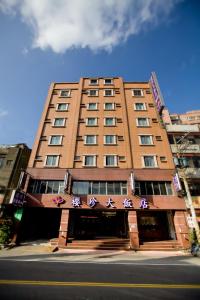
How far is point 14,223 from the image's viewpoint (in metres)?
18.6

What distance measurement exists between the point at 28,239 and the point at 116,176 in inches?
497

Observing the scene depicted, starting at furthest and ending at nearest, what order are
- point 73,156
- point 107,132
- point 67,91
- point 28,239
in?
point 67,91 → point 107,132 → point 73,156 → point 28,239

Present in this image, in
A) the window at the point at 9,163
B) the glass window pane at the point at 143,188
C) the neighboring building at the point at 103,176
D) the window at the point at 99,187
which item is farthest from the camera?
the window at the point at 9,163

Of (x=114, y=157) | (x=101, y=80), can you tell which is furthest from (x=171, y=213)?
(x=101, y=80)

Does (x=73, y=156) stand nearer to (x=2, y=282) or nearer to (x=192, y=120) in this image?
(x=2, y=282)

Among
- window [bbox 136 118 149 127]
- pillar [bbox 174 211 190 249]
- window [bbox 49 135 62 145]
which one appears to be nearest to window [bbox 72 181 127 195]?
pillar [bbox 174 211 190 249]

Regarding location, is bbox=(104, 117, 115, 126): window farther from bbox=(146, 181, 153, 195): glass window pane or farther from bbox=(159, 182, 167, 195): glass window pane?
bbox=(159, 182, 167, 195): glass window pane

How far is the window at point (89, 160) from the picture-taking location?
2245 cm

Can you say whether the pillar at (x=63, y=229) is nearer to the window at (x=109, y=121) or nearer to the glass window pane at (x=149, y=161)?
the glass window pane at (x=149, y=161)

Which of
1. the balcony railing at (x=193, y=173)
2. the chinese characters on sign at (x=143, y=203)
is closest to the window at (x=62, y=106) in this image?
the chinese characters on sign at (x=143, y=203)

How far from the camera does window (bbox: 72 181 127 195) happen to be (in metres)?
20.4

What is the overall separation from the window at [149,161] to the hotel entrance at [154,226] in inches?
238

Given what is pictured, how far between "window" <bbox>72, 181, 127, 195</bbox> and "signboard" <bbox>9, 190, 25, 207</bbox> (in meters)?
5.58

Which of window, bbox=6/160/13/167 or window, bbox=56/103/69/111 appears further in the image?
window, bbox=56/103/69/111
